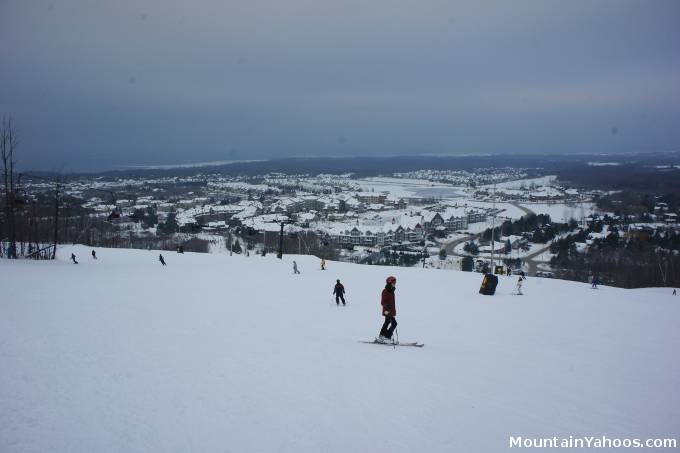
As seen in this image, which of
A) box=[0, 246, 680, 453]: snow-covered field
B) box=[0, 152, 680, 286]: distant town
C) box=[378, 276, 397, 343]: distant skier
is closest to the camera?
box=[0, 246, 680, 453]: snow-covered field

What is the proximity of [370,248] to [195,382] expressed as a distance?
217 feet

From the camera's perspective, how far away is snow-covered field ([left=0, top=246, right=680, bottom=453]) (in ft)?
18.3

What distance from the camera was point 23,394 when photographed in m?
6.16

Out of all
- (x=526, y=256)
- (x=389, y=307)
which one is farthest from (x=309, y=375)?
(x=526, y=256)

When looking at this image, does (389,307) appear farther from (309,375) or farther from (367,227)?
(367,227)

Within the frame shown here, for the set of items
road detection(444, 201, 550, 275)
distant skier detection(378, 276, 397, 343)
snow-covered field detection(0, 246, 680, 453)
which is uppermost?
distant skier detection(378, 276, 397, 343)

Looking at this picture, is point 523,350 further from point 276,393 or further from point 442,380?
point 276,393

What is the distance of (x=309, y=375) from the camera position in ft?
25.2

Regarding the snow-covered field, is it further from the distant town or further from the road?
the road

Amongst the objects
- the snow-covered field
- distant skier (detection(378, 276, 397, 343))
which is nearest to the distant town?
the snow-covered field

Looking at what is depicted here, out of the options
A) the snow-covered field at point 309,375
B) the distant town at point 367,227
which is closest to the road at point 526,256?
the distant town at point 367,227

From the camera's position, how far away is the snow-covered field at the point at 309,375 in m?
5.57

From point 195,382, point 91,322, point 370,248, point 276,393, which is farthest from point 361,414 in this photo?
point 370,248

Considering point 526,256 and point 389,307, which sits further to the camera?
point 526,256
